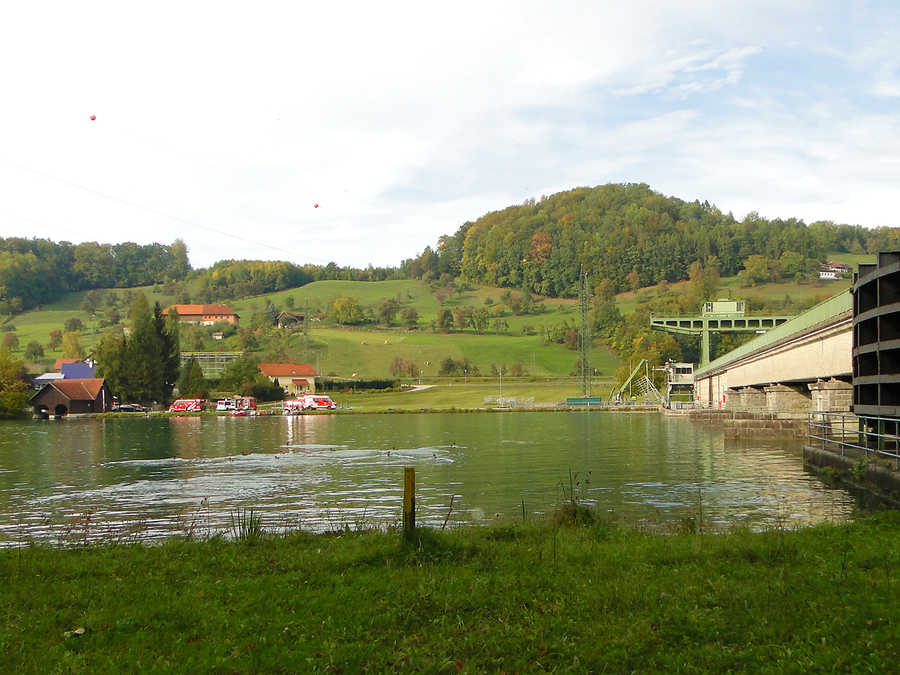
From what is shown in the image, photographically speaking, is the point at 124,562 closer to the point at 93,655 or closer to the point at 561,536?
the point at 93,655

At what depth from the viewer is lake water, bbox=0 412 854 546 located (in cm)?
2228

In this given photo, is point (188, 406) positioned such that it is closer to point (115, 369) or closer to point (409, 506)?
point (115, 369)

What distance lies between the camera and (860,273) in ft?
95.8

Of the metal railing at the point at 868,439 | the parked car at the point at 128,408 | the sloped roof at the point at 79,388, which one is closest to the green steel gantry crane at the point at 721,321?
the metal railing at the point at 868,439

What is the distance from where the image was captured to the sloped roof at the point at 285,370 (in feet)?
552

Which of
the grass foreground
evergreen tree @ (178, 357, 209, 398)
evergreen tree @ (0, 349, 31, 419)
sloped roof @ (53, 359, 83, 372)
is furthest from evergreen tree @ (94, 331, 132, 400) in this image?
the grass foreground

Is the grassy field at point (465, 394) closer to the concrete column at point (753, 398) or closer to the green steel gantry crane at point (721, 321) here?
the green steel gantry crane at point (721, 321)

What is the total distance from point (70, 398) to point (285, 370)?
53939 millimetres

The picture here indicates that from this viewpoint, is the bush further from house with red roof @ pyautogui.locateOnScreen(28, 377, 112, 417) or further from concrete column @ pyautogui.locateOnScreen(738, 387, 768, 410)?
concrete column @ pyautogui.locateOnScreen(738, 387, 768, 410)

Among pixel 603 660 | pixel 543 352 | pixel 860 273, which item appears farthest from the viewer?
pixel 543 352

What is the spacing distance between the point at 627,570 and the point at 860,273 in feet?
72.7

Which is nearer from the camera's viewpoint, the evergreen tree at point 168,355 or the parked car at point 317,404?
the parked car at point 317,404

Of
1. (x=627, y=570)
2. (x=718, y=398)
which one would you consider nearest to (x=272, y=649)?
(x=627, y=570)

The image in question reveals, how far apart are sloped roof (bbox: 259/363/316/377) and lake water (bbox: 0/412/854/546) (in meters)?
106
